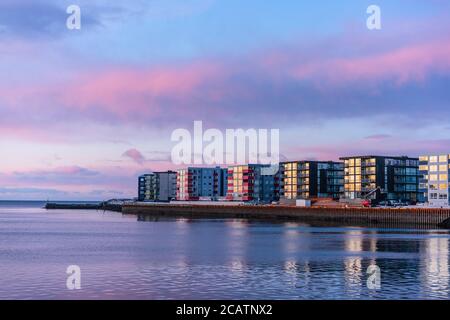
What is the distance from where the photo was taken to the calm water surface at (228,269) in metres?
52.8

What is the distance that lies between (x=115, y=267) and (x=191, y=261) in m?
10.1

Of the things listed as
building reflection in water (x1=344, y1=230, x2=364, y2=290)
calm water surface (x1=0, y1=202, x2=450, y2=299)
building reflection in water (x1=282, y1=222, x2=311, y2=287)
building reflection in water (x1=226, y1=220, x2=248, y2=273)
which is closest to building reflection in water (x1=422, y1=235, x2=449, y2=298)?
calm water surface (x1=0, y1=202, x2=450, y2=299)

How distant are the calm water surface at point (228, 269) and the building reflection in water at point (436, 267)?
9 cm

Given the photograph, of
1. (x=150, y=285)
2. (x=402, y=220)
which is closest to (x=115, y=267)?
(x=150, y=285)

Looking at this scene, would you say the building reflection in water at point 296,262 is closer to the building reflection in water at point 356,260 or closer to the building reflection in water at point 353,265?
the building reflection in water at point 353,265

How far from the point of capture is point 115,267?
7056cm

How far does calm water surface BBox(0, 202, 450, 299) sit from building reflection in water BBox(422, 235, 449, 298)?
0.28 feet

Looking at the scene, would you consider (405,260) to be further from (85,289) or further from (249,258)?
(85,289)

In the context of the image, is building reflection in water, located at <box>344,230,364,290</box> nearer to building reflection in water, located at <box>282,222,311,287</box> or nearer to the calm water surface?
the calm water surface

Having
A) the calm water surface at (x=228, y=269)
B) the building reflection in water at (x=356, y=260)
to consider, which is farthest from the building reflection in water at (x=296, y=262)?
the building reflection in water at (x=356, y=260)

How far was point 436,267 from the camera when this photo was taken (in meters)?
69.3

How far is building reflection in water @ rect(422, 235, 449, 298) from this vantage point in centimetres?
5512

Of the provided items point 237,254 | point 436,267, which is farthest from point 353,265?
point 237,254

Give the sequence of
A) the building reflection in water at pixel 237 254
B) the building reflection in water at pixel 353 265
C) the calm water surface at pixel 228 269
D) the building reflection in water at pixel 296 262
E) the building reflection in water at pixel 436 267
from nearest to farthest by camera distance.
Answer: the calm water surface at pixel 228 269
the building reflection in water at pixel 436 267
the building reflection in water at pixel 353 265
the building reflection in water at pixel 296 262
the building reflection in water at pixel 237 254
